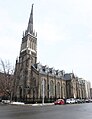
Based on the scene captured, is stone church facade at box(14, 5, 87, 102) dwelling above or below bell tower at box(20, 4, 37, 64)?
below

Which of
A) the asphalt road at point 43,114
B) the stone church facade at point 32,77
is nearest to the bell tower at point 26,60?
the stone church facade at point 32,77

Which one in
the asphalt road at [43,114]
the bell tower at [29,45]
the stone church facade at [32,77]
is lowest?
the asphalt road at [43,114]

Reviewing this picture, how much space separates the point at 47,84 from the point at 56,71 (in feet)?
48.3

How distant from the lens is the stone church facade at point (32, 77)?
65.3 meters

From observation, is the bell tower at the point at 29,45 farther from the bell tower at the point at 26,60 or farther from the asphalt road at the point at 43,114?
the asphalt road at the point at 43,114

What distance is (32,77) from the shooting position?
67.8 meters

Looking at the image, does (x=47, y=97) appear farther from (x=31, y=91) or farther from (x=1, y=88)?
(x=1, y=88)

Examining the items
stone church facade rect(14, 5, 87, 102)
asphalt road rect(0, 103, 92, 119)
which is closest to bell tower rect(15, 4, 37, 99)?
stone church facade rect(14, 5, 87, 102)

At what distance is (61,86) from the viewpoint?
81500 millimetres

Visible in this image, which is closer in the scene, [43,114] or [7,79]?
[43,114]

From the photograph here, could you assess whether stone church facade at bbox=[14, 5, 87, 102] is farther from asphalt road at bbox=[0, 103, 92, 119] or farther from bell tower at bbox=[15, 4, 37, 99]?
asphalt road at bbox=[0, 103, 92, 119]

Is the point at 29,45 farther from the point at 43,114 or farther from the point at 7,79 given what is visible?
the point at 43,114

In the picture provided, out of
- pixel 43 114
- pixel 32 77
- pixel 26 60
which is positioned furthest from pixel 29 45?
pixel 43 114

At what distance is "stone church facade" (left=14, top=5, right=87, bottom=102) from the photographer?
6531 cm
